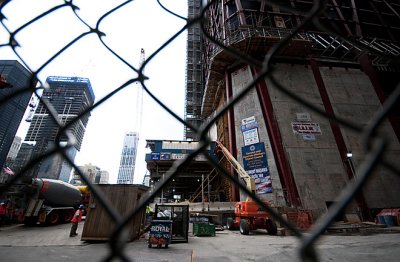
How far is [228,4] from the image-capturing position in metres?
20.1

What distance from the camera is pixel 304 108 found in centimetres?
1491

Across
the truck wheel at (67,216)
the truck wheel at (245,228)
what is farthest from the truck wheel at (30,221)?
the truck wheel at (245,228)

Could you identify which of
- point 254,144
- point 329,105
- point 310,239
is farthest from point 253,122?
point 310,239

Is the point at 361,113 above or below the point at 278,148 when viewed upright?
above

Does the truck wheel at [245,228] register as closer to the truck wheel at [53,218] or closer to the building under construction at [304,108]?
the building under construction at [304,108]

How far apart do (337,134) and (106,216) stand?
619 inches

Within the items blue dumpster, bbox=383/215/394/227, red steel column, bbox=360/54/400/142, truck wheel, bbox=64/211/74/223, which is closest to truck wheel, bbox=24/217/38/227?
truck wheel, bbox=64/211/74/223

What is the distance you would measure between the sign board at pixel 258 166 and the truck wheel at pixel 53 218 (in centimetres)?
1193

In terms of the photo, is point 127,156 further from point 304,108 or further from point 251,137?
point 304,108

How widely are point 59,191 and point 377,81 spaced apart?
2551cm

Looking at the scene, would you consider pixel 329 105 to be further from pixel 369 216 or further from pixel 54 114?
pixel 54 114

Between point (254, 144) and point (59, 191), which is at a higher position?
point (254, 144)

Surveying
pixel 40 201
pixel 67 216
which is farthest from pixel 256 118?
pixel 40 201

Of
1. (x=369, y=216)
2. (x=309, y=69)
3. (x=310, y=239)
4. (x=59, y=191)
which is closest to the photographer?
(x=310, y=239)
